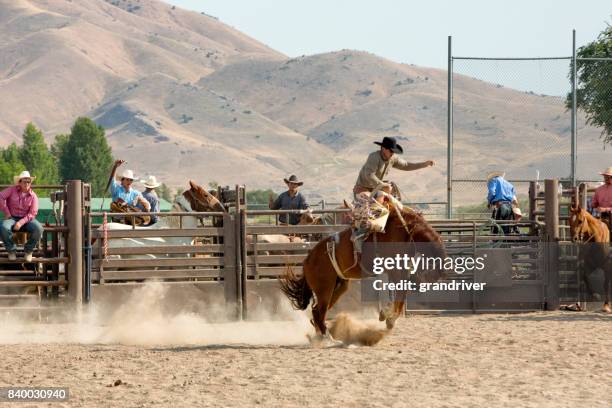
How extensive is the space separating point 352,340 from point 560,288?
4.55 metres

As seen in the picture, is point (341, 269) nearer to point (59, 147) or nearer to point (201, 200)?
point (201, 200)

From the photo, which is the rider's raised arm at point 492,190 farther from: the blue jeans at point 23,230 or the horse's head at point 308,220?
the blue jeans at point 23,230

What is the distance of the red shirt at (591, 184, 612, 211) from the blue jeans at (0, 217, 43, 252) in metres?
7.18

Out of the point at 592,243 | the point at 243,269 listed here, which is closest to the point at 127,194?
the point at 243,269

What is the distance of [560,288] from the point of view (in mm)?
14797

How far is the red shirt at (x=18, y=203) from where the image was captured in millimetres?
13398

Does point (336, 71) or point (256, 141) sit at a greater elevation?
point (336, 71)

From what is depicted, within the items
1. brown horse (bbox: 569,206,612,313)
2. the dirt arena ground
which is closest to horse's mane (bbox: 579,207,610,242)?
brown horse (bbox: 569,206,612,313)

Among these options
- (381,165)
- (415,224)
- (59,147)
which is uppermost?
(59,147)

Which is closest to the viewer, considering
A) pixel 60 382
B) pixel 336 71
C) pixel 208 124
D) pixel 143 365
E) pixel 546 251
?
pixel 60 382

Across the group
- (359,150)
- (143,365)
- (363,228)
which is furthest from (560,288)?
(359,150)

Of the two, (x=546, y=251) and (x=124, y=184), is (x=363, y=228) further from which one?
(x=124, y=184)

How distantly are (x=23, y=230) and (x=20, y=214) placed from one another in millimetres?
Answer: 199

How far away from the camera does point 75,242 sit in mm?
13398
